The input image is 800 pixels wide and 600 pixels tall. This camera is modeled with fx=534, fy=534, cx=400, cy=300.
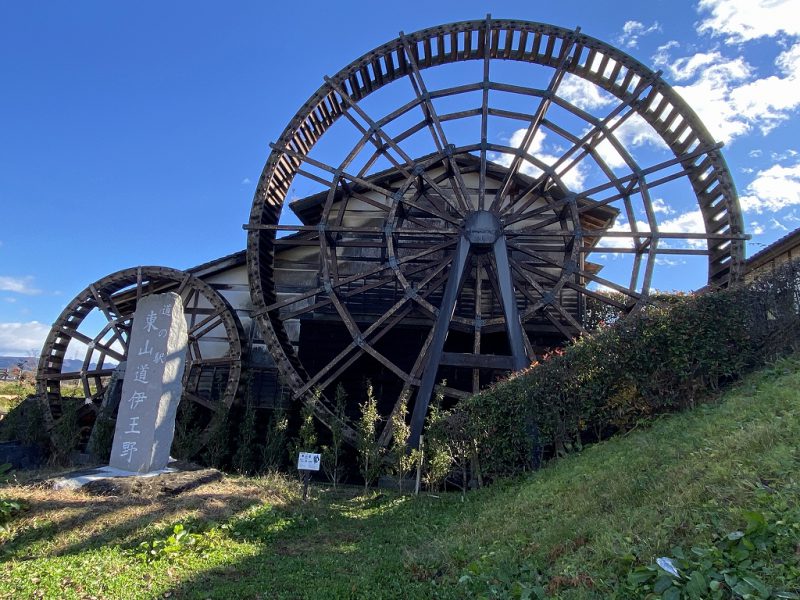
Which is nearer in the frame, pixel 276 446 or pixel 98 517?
pixel 98 517

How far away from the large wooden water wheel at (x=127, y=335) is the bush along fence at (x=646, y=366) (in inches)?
293

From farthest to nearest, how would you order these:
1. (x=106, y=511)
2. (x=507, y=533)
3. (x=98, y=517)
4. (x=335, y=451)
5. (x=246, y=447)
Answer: (x=246, y=447), (x=335, y=451), (x=106, y=511), (x=98, y=517), (x=507, y=533)

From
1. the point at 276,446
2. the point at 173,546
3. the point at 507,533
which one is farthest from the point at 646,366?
the point at 276,446

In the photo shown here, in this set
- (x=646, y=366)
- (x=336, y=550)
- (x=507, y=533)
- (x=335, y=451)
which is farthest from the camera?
(x=335, y=451)

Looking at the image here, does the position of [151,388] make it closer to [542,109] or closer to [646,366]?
[646,366]

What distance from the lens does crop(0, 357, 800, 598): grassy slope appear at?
145 inches

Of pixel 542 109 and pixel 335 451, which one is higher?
pixel 542 109

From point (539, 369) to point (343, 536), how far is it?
11.5 feet

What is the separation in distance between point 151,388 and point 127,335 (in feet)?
22.1

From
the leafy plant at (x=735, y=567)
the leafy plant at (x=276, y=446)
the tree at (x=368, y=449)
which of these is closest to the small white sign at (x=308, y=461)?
the tree at (x=368, y=449)

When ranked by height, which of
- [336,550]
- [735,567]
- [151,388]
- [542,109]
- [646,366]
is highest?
[542,109]

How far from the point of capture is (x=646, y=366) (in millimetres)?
7094

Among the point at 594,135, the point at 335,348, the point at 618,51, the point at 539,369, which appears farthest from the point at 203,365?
the point at 618,51

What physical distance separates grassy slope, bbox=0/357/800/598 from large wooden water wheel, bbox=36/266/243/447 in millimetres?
6339
